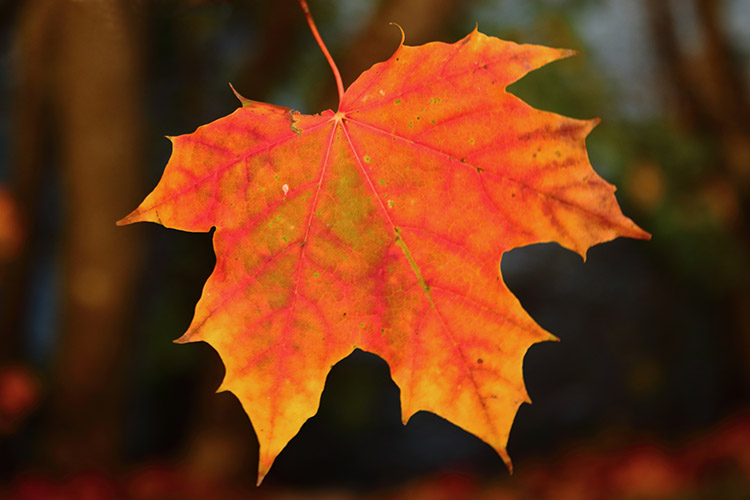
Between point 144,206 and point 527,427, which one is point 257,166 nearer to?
point 144,206

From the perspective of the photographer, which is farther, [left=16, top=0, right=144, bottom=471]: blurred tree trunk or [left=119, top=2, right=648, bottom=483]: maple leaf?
[left=16, top=0, right=144, bottom=471]: blurred tree trunk

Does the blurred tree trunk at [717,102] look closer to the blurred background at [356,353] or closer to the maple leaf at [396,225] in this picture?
the blurred background at [356,353]

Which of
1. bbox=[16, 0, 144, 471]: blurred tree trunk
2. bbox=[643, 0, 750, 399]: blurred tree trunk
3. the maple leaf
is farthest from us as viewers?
bbox=[643, 0, 750, 399]: blurred tree trunk

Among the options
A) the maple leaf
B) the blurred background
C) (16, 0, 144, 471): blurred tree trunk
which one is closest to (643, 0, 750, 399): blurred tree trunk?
the blurred background

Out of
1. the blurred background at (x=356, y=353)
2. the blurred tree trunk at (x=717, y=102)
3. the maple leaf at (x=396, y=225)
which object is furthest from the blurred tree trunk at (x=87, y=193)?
the blurred tree trunk at (x=717, y=102)

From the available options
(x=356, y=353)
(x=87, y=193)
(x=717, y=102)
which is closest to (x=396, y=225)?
(x=87, y=193)

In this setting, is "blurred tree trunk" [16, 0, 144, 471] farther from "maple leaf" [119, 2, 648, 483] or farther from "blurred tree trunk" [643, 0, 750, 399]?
"blurred tree trunk" [643, 0, 750, 399]

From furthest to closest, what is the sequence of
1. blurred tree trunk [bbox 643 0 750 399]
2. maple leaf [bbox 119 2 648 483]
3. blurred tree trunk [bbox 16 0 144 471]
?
blurred tree trunk [bbox 643 0 750 399] < blurred tree trunk [bbox 16 0 144 471] < maple leaf [bbox 119 2 648 483]
